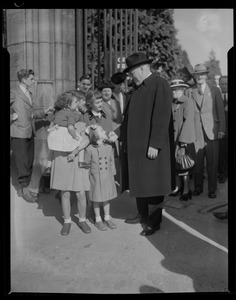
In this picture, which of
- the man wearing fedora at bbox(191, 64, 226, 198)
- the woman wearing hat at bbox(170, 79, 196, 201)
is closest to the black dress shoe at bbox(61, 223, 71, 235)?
the woman wearing hat at bbox(170, 79, 196, 201)

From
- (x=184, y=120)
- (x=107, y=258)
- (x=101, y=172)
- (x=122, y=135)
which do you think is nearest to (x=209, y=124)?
(x=184, y=120)

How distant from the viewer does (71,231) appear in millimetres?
2779

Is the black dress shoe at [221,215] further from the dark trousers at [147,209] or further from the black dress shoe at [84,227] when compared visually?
the black dress shoe at [84,227]

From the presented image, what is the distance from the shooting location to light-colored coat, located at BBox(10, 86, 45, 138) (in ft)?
7.77

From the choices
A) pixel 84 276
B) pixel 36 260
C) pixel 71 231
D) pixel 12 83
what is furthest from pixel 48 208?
pixel 12 83

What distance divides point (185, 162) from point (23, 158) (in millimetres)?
1644

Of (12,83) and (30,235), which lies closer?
(12,83)

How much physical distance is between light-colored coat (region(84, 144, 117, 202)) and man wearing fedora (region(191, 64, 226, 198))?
0.96 m

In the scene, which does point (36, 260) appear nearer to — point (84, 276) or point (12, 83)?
point (84, 276)

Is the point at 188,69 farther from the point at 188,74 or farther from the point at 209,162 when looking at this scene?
the point at 209,162

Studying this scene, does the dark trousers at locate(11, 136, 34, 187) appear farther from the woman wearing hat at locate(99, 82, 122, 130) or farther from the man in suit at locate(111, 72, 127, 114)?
the man in suit at locate(111, 72, 127, 114)

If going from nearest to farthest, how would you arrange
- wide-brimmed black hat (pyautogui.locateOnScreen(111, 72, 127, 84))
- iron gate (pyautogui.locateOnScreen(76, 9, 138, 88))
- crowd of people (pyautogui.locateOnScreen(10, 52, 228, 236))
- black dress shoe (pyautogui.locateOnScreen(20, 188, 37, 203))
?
black dress shoe (pyautogui.locateOnScreen(20, 188, 37, 203)) < crowd of people (pyautogui.locateOnScreen(10, 52, 228, 236)) < iron gate (pyautogui.locateOnScreen(76, 9, 138, 88)) < wide-brimmed black hat (pyautogui.locateOnScreen(111, 72, 127, 84))

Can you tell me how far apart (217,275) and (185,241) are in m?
0.45
